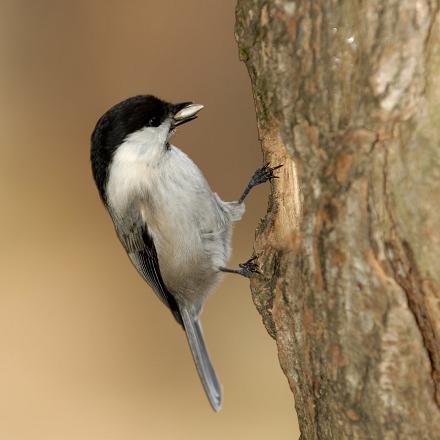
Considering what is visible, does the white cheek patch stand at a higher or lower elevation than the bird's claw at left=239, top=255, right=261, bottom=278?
higher

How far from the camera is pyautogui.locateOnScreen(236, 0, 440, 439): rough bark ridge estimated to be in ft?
3.45

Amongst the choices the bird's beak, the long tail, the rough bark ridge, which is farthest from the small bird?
the rough bark ridge

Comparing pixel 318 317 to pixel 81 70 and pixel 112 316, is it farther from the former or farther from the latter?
pixel 81 70

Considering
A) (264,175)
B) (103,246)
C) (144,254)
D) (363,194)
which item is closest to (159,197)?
(144,254)

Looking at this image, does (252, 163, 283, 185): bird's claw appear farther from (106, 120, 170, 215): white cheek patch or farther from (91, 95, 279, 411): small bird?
(106, 120, 170, 215): white cheek patch

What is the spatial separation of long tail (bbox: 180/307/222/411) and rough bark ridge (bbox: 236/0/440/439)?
1041 millimetres

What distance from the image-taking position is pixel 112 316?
11.2 ft

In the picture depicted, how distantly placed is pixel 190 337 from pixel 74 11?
2.09 m

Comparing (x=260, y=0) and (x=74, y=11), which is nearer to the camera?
(x=260, y=0)

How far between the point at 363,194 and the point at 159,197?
886 mm

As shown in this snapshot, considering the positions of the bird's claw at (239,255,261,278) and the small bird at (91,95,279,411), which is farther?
the small bird at (91,95,279,411)

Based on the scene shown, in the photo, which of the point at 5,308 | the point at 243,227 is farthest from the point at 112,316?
the point at 243,227

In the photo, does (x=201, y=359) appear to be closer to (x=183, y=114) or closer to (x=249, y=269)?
(x=249, y=269)

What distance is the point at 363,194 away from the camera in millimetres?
1096
